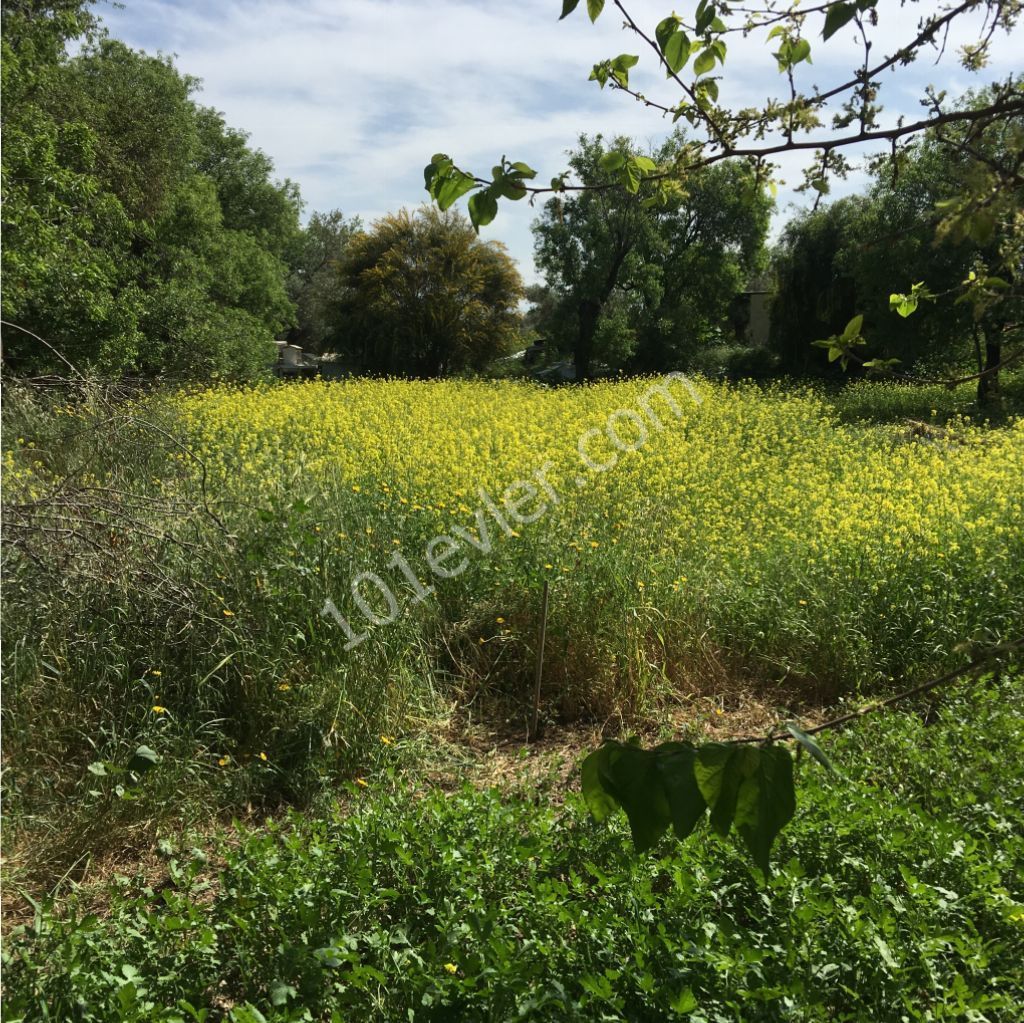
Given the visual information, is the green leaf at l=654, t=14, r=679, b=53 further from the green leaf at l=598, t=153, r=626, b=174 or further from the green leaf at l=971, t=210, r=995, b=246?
the green leaf at l=971, t=210, r=995, b=246

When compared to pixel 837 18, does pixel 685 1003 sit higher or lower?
lower

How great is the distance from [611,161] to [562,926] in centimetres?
189

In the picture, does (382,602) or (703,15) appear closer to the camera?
(703,15)

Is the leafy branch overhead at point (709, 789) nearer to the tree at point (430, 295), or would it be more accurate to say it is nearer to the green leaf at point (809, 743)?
the green leaf at point (809, 743)

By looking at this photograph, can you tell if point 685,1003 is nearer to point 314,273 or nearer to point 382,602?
point 382,602

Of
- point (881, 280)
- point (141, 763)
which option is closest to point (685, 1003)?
point (141, 763)

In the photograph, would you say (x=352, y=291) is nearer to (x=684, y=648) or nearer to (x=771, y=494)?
(x=771, y=494)

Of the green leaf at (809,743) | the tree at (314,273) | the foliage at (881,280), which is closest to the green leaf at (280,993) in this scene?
the green leaf at (809,743)

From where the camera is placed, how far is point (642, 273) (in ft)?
73.3

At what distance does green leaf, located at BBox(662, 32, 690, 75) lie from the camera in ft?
4.28

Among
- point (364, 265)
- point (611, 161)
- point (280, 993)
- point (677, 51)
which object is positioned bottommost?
point (280, 993)

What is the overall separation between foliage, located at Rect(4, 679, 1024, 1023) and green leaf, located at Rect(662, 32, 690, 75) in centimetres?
162

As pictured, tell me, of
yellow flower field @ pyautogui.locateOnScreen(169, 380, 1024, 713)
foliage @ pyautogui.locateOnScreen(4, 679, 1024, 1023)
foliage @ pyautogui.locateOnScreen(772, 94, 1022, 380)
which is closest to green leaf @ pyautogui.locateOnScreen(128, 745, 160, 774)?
foliage @ pyautogui.locateOnScreen(4, 679, 1024, 1023)

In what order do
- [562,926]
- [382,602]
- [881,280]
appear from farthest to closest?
1. [881,280]
2. [382,602]
3. [562,926]
